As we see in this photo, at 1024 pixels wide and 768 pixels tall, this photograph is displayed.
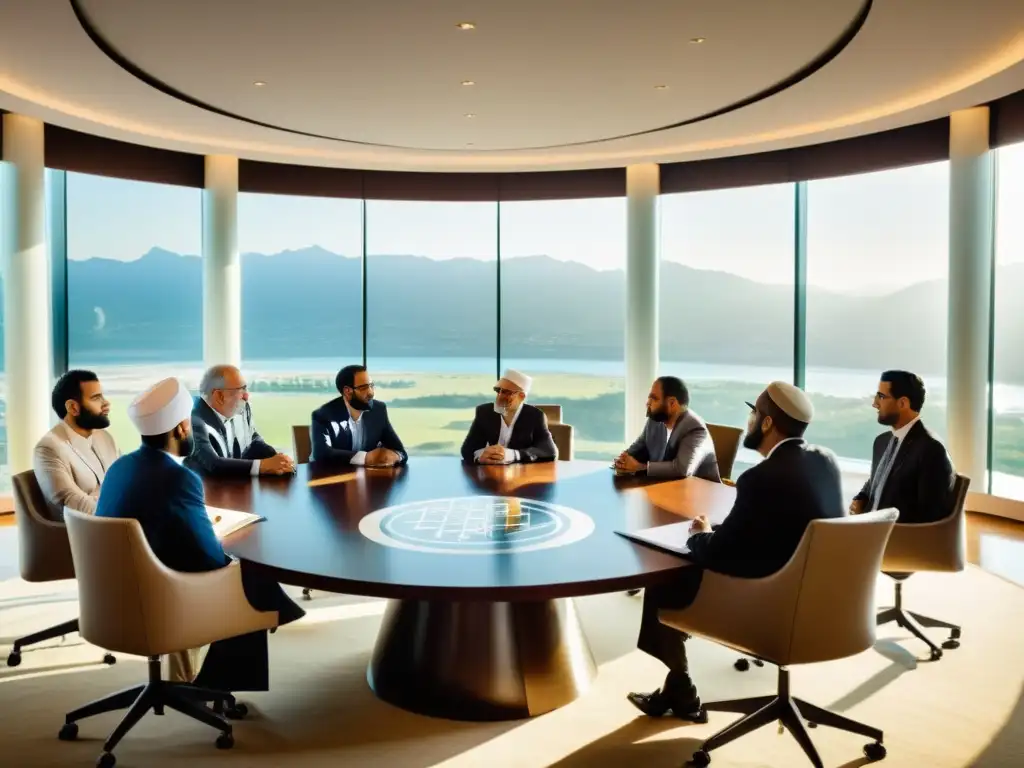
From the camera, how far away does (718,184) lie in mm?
8375

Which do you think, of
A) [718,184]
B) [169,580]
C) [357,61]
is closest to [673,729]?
[169,580]

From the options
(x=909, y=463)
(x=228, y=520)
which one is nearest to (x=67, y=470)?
(x=228, y=520)

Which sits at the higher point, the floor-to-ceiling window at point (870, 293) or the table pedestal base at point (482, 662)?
the floor-to-ceiling window at point (870, 293)

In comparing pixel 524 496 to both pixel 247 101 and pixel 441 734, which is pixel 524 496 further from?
pixel 247 101

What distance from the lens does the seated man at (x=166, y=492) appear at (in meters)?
2.89

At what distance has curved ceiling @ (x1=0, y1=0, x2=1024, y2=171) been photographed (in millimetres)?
4383

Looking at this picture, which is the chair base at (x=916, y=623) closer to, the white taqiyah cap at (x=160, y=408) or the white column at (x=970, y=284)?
the white column at (x=970, y=284)

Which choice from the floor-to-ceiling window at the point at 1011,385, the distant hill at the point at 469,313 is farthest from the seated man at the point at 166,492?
the distant hill at the point at 469,313

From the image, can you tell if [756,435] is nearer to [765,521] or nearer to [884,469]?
[765,521]

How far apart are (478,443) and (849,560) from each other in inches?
113

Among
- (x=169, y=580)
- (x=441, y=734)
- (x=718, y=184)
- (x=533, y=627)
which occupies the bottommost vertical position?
(x=441, y=734)

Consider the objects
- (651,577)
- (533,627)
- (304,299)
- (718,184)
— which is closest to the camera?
(651,577)

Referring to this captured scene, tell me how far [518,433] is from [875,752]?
9.20 feet

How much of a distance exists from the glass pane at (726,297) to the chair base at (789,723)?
75.6 feet
